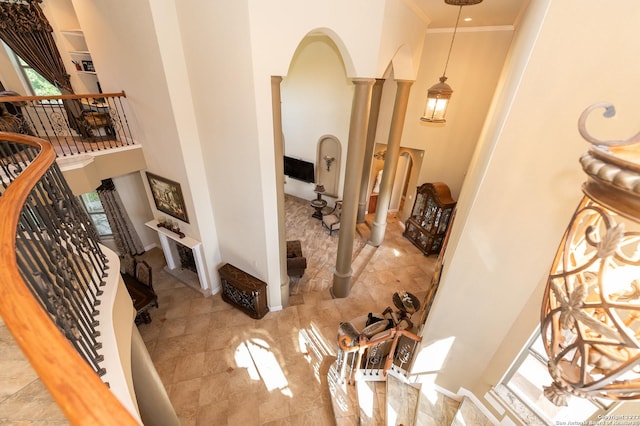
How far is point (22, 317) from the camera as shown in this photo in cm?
96

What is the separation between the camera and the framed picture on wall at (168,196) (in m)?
5.04

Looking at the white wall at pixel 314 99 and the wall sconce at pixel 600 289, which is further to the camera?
the white wall at pixel 314 99

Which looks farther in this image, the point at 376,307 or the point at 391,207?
the point at 391,207

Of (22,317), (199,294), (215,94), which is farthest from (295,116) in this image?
(22,317)

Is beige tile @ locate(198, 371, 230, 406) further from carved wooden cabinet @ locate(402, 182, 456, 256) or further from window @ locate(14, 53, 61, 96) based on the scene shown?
window @ locate(14, 53, 61, 96)

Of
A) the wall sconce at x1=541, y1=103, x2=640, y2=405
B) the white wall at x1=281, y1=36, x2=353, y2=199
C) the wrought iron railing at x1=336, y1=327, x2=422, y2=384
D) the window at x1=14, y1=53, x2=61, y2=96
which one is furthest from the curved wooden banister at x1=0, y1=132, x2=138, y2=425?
the white wall at x1=281, y1=36, x2=353, y2=199

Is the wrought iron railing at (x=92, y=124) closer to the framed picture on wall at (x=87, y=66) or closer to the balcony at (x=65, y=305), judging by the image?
the framed picture on wall at (x=87, y=66)

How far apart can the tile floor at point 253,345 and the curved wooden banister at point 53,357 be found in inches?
154

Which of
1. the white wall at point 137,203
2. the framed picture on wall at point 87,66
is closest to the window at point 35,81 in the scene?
the framed picture on wall at point 87,66

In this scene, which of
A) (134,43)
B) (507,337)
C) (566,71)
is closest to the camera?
(566,71)

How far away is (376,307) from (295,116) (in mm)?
6709

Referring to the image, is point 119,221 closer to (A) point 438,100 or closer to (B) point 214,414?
(B) point 214,414

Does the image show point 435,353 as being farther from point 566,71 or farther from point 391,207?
point 391,207

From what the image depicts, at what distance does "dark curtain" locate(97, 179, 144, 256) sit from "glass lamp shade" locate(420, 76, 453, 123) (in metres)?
7.31
